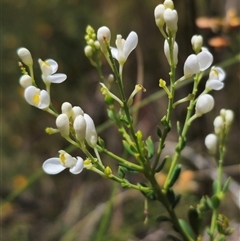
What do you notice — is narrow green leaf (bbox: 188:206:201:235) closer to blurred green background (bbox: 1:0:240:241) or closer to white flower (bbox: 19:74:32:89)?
white flower (bbox: 19:74:32:89)

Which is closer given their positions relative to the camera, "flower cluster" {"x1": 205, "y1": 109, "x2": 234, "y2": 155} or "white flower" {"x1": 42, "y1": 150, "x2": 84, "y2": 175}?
"white flower" {"x1": 42, "y1": 150, "x2": 84, "y2": 175}

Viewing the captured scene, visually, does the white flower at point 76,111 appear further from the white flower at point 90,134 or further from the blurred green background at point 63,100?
the blurred green background at point 63,100

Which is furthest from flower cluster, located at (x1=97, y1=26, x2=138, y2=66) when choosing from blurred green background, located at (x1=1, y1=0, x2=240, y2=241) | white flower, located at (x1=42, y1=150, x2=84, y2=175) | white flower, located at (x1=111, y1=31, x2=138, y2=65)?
blurred green background, located at (x1=1, y1=0, x2=240, y2=241)

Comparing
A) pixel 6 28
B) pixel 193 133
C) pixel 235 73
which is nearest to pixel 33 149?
pixel 6 28

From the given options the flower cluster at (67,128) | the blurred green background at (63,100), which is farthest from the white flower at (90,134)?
the blurred green background at (63,100)

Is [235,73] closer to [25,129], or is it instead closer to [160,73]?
[160,73]

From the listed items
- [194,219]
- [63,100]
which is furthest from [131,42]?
[63,100]
